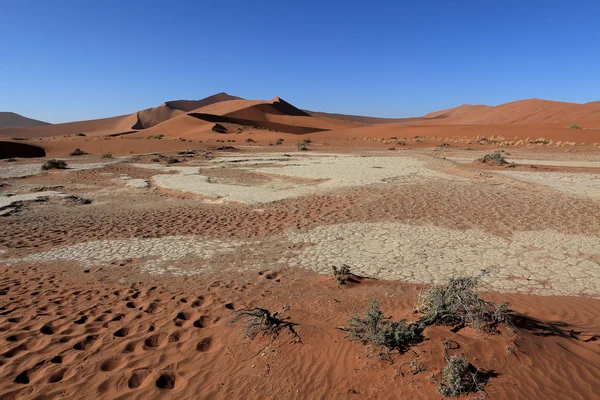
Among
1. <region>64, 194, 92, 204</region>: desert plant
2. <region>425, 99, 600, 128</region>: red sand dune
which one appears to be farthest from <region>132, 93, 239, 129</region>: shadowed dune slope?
<region>64, 194, 92, 204</region>: desert plant

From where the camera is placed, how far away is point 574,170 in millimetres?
16734

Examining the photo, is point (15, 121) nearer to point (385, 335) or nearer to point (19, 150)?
point (19, 150)

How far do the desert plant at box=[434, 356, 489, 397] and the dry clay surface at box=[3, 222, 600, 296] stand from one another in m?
2.80

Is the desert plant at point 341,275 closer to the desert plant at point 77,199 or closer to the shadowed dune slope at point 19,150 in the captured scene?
the desert plant at point 77,199

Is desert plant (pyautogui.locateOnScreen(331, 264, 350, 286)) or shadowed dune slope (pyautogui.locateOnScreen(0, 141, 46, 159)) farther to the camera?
shadowed dune slope (pyautogui.locateOnScreen(0, 141, 46, 159))

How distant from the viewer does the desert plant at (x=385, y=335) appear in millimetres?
3309

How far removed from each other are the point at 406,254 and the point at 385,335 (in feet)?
12.3

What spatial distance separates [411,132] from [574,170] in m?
31.8

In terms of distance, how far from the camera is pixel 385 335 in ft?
10.9

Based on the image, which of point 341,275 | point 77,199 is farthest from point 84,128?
point 341,275

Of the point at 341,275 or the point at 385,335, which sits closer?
the point at 385,335

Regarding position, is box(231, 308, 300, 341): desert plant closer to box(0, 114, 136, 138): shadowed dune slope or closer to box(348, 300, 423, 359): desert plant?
box(348, 300, 423, 359): desert plant

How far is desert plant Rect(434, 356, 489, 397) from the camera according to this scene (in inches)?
108

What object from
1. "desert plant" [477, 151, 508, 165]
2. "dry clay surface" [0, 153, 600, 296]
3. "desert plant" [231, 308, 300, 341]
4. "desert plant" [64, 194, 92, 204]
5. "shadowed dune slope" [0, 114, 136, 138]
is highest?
"shadowed dune slope" [0, 114, 136, 138]
